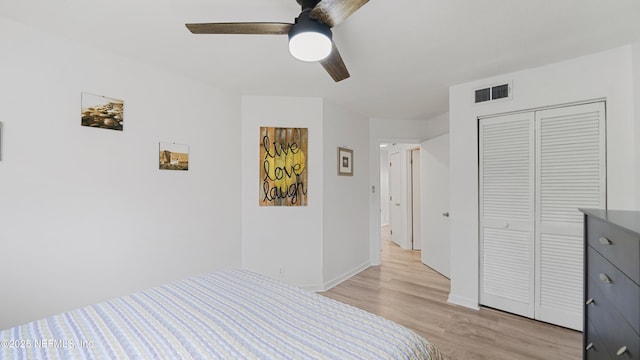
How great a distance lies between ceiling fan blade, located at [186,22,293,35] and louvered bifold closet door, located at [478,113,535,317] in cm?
226

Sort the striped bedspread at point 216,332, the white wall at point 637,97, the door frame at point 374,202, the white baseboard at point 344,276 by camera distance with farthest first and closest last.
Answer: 1. the door frame at point 374,202
2. the white baseboard at point 344,276
3. the white wall at point 637,97
4. the striped bedspread at point 216,332

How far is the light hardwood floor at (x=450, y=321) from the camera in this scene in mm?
1979

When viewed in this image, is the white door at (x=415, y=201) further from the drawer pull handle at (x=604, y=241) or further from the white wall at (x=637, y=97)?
the drawer pull handle at (x=604, y=241)

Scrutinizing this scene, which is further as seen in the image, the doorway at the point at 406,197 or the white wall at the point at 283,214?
the doorway at the point at 406,197

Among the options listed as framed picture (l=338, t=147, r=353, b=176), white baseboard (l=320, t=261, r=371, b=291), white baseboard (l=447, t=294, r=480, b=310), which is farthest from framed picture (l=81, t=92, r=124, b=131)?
white baseboard (l=447, t=294, r=480, b=310)

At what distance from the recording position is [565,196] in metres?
2.25

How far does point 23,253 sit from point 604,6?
3.90m

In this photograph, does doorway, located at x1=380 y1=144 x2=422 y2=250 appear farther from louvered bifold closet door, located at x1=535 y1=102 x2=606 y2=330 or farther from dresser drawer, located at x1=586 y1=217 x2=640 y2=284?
dresser drawer, located at x1=586 y1=217 x2=640 y2=284

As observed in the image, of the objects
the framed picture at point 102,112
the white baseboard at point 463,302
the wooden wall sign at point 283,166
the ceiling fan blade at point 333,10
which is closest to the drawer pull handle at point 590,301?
the white baseboard at point 463,302

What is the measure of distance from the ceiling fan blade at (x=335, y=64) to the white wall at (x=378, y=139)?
7.83 feet

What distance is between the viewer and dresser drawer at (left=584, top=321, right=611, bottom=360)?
4.25 ft

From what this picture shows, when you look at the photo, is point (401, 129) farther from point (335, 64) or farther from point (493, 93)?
point (335, 64)

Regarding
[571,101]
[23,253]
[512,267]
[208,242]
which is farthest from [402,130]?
[23,253]

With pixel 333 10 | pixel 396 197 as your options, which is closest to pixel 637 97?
pixel 333 10
